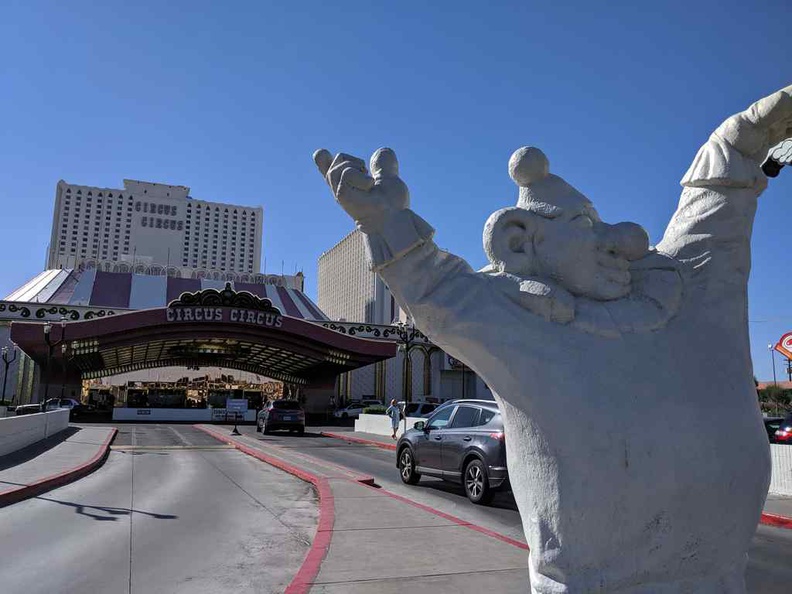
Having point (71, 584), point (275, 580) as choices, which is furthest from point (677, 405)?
point (71, 584)

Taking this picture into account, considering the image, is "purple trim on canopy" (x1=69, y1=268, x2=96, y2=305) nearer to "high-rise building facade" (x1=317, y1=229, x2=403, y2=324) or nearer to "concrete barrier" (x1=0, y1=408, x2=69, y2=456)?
"concrete barrier" (x1=0, y1=408, x2=69, y2=456)

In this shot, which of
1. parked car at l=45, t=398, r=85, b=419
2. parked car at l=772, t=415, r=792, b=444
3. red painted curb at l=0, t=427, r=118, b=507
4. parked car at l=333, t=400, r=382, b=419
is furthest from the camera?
parked car at l=333, t=400, r=382, b=419

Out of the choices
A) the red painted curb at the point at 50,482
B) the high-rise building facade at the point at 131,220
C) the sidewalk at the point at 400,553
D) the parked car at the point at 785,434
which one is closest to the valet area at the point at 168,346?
the red painted curb at the point at 50,482

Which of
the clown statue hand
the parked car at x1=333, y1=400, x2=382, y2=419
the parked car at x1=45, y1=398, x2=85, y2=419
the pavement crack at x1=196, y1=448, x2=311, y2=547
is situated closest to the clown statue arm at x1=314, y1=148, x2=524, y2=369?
the clown statue hand

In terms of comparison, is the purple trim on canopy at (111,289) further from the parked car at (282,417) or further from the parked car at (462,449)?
the parked car at (462,449)

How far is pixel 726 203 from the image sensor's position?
2.29 metres

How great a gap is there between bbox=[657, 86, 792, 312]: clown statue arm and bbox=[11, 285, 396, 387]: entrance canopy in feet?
91.2

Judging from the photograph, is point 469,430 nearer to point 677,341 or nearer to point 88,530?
point 88,530

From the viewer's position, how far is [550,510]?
6.49 feet

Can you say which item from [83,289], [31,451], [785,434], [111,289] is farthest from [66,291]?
[785,434]

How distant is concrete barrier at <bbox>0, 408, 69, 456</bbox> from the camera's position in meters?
A: 13.6

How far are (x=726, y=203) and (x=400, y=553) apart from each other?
15.4 ft

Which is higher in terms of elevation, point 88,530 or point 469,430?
point 469,430

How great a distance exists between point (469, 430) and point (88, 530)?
5.66m
